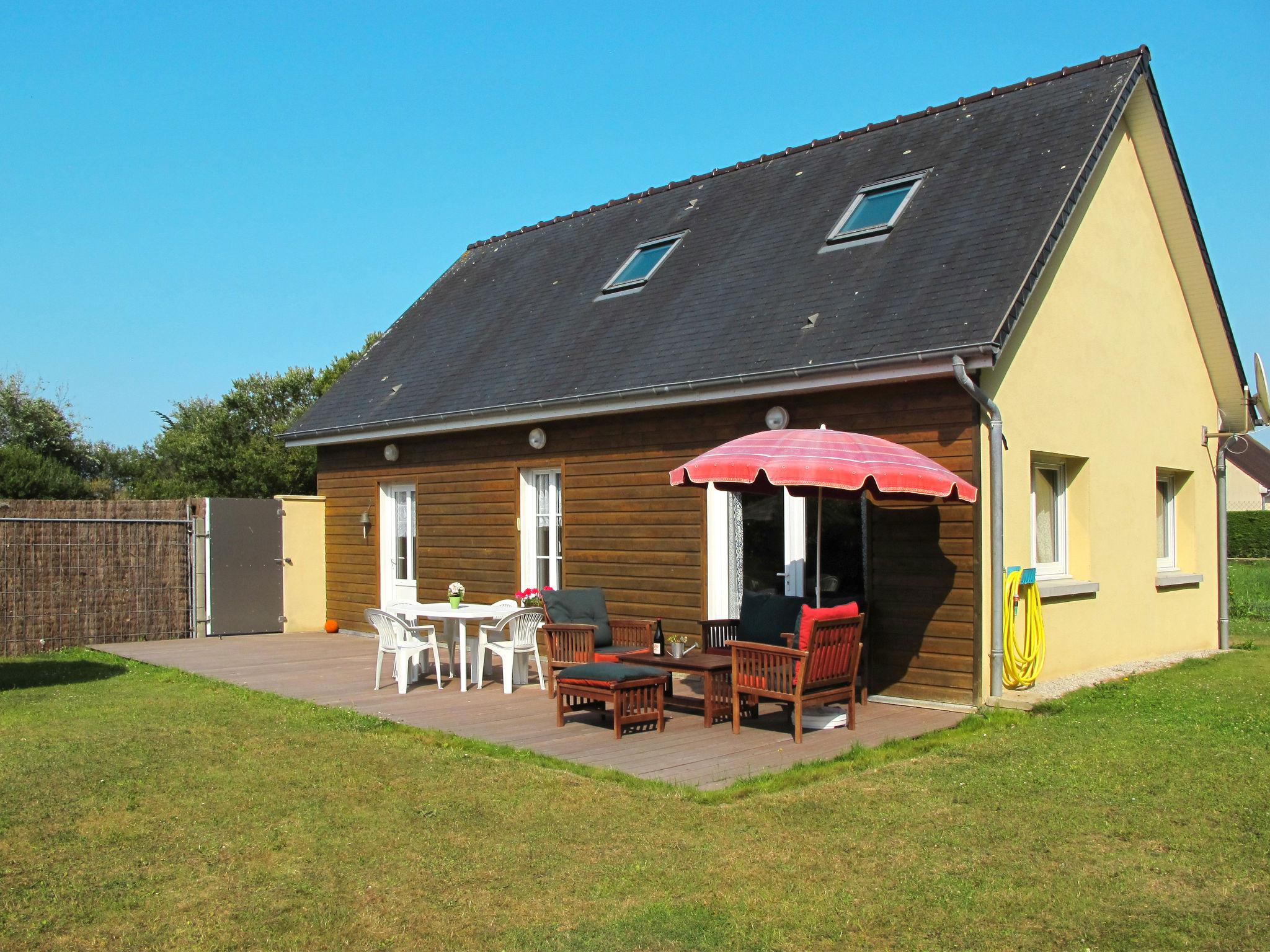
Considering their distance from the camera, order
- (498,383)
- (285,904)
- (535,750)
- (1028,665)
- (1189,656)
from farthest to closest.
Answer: (498,383), (1189,656), (1028,665), (535,750), (285,904)

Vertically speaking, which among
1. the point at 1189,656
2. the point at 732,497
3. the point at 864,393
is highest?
the point at 864,393

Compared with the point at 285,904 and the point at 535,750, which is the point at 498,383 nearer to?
the point at 535,750

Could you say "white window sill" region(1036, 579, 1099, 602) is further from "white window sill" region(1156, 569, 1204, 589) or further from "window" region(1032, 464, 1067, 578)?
"white window sill" region(1156, 569, 1204, 589)

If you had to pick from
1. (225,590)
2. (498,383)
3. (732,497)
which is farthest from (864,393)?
(225,590)

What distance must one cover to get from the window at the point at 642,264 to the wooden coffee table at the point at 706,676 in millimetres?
5724

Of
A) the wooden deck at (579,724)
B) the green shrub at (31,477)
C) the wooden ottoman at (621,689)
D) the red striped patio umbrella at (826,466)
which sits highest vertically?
the green shrub at (31,477)

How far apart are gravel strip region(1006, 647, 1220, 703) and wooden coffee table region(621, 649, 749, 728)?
2.31 metres

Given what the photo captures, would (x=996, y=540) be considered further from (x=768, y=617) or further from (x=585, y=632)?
(x=585, y=632)

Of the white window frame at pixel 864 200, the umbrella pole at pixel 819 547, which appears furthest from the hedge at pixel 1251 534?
the umbrella pole at pixel 819 547

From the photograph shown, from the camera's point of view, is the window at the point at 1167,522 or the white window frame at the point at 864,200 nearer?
the white window frame at the point at 864,200

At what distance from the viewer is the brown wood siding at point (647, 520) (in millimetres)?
8891

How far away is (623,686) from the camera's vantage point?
7848 millimetres

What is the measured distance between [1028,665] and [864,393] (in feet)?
8.56

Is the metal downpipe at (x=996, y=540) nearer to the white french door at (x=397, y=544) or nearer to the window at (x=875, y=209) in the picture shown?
the window at (x=875, y=209)
